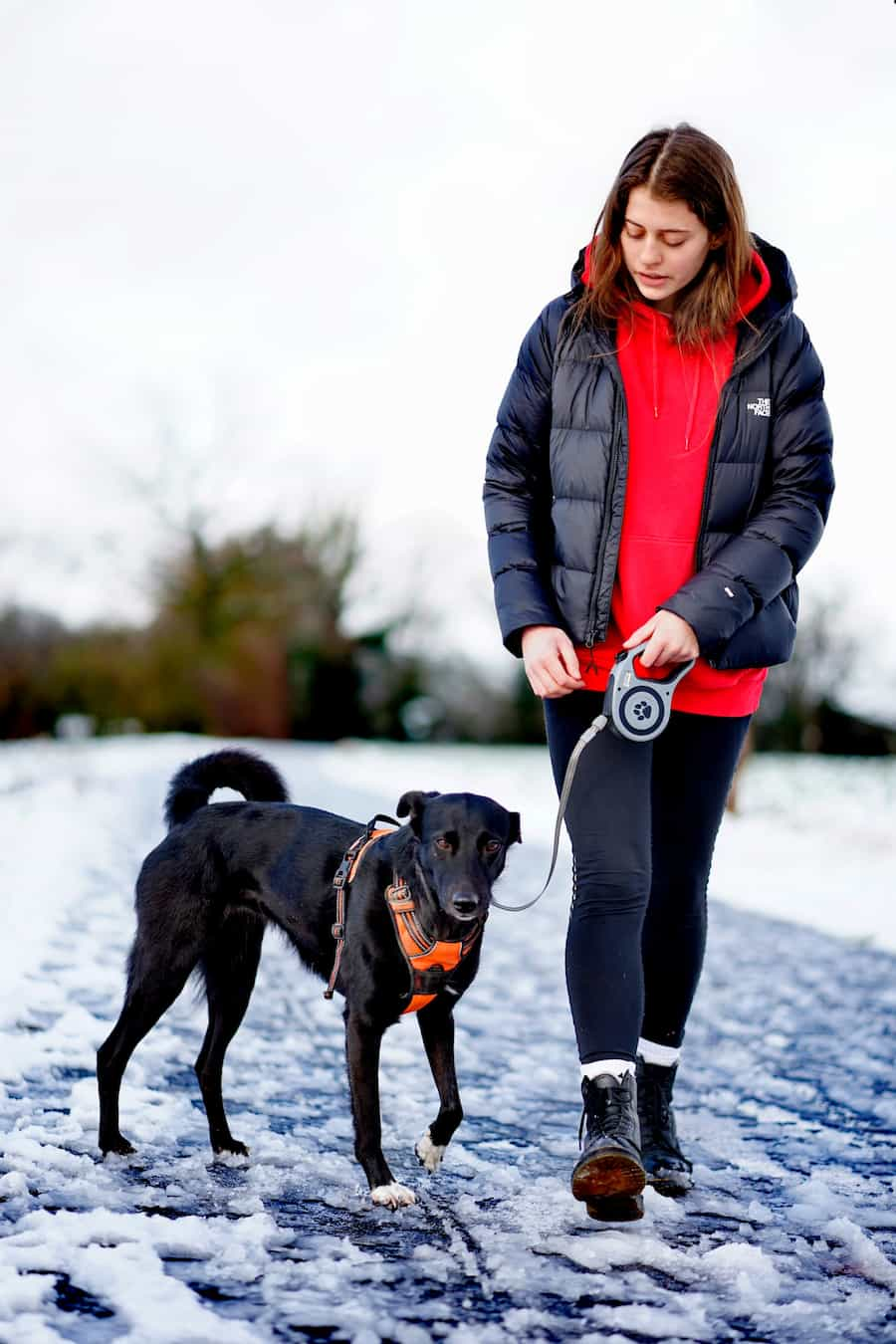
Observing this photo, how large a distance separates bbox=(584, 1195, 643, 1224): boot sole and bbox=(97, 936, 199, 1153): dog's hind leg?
3.99ft

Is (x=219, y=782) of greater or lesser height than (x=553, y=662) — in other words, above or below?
below

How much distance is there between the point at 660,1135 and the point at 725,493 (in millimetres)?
1549

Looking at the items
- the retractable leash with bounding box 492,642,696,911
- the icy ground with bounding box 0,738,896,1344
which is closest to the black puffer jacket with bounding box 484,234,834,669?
the retractable leash with bounding box 492,642,696,911

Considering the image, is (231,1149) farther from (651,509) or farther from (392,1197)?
(651,509)

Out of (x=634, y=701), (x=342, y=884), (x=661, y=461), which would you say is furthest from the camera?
(x=342, y=884)

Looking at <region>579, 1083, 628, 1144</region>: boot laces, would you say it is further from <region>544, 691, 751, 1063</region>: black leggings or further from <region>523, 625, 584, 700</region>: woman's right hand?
<region>523, 625, 584, 700</region>: woman's right hand

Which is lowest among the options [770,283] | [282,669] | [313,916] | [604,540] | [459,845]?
[282,669]

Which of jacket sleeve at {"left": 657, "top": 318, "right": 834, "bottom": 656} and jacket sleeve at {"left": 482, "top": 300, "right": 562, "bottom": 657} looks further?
jacket sleeve at {"left": 482, "top": 300, "right": 562, "bottom": 657}

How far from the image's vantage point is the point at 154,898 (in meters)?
3.49

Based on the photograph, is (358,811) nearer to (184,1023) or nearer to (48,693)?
(184,1023)

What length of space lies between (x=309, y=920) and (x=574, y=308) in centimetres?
166

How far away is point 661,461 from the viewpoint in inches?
117

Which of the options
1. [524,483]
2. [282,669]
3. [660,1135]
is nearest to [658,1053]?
[660,1135]

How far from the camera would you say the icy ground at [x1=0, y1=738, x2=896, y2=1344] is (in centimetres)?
229
